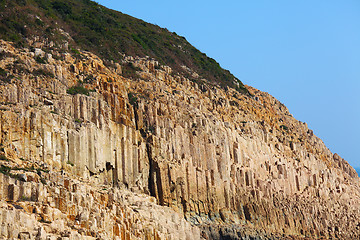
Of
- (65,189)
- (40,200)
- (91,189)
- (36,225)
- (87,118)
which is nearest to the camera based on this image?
(36,225)

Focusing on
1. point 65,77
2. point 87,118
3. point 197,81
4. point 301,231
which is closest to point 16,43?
point 65,77

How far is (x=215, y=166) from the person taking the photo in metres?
92.8

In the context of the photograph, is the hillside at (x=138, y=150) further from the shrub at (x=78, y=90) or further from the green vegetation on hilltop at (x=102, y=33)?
the green vegetation on hilltop at (x=102, y=33)

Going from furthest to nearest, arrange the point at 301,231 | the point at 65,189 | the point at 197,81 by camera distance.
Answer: the point at 197,81 < the point at 301,231 < the point at 65,189

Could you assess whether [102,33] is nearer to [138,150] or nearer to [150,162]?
[150,162]

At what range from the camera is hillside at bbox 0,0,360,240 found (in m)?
62.8

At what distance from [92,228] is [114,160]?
2266cm

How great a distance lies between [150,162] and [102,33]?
2875cm

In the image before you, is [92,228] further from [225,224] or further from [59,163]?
[225,224]

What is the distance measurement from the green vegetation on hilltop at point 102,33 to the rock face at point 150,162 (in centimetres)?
449

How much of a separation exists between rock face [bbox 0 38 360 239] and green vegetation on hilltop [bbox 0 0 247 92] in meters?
4.49

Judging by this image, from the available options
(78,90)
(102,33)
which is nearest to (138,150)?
(78,90)

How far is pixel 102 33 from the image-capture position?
109250 millimetres

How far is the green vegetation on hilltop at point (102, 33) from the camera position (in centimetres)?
9044
